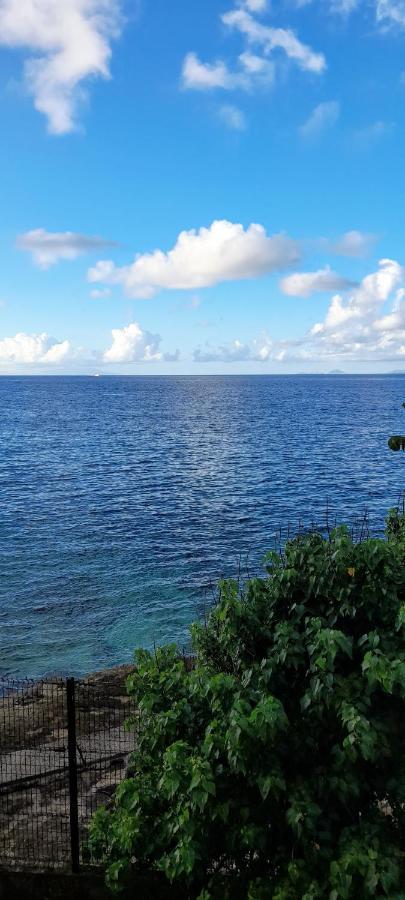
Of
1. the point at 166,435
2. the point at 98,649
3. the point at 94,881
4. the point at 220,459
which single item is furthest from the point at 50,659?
the point at 166,435

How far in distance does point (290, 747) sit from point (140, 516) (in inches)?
1732

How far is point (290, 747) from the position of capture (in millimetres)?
7492

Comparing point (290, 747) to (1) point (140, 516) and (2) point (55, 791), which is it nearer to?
(2) point (55, 791)

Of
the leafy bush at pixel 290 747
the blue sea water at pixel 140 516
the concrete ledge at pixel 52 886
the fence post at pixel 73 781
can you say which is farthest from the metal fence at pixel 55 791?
the blue sea water at pixel 140 516

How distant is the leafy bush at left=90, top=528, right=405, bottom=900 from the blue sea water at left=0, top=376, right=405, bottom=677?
753 inches

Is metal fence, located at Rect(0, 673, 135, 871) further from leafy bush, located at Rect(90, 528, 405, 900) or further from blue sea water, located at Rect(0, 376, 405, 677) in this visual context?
blue sea water, located at Rect(0, 376, 405, 677)

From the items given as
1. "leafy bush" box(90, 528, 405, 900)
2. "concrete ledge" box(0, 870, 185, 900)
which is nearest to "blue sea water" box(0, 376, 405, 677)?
"concrete ledge" box(0, 870, 185, 900)

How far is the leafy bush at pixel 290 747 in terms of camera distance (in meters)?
6.75

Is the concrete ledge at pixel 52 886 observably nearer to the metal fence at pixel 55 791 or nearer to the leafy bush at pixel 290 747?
the metal fence at pixel 55 791

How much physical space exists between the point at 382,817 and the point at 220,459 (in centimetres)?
7611

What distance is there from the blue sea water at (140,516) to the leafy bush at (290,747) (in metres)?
19.1

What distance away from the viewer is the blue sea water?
30.2 m

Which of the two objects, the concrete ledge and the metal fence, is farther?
the metal fence

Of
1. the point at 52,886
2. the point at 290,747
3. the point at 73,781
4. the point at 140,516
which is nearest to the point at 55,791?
the point at 52,886
